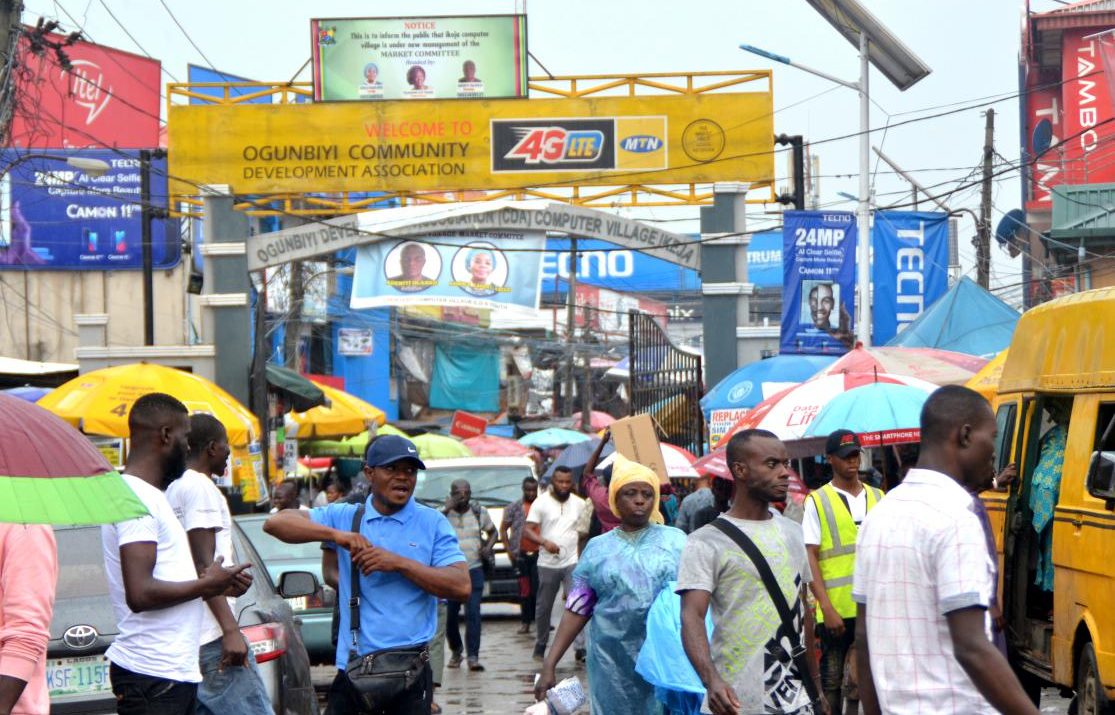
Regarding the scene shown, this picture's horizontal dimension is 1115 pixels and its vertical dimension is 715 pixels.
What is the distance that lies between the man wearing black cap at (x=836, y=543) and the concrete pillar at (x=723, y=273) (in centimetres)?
1553

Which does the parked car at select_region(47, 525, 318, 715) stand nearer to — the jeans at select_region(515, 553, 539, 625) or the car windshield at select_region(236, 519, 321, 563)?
the car windshield at select_region(236, 519, 321, 563)

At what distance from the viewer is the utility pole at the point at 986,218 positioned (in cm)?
2545

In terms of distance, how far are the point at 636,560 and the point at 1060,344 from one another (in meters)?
3.57

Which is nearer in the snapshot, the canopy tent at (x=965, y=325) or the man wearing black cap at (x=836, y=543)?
the man wearing black cap at (x=836, y=543)

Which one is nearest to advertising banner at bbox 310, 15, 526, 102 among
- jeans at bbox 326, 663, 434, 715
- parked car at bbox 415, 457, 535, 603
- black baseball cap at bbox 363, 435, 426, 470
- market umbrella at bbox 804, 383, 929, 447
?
parked car at bbox 415, 457, 535, 603

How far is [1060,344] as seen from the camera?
30.5 feet

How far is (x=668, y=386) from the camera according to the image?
2305 cm

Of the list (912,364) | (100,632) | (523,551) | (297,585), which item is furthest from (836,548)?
(523,551)

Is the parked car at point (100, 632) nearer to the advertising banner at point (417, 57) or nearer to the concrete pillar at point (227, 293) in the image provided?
the concrete pillar at point (227, 293)

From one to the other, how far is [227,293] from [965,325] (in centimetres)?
1131

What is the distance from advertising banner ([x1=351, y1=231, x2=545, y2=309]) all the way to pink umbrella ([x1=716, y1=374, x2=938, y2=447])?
10.9 meters

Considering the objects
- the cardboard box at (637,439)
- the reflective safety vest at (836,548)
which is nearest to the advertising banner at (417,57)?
the cardboard box at (637,439)

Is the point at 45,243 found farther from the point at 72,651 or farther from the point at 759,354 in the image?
the point at 72,651

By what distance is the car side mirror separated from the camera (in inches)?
293
